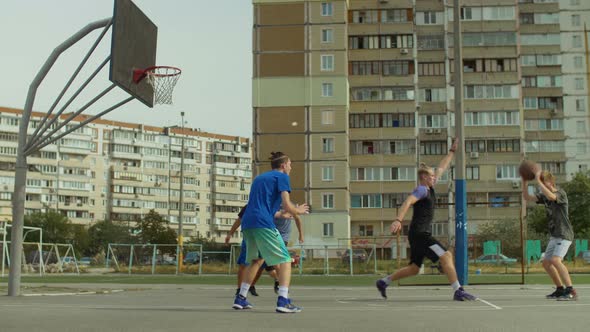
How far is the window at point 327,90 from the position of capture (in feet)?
261

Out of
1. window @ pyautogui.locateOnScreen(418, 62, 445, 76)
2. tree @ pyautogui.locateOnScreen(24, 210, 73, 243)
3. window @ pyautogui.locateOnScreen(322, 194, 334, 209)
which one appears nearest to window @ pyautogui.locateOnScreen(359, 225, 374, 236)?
window @ pyautogui.locateOnScreen(322, 194, 334, 209)

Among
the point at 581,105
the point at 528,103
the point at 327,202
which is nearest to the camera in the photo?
the point at 327,202

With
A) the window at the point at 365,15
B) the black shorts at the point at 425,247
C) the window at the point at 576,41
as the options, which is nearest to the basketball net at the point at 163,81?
the black shorts at the point at 425,247

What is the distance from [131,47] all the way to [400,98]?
7190cm

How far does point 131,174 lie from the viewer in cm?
15075

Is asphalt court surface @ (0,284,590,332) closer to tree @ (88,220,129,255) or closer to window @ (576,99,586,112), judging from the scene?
window @ (576,99,586,112)

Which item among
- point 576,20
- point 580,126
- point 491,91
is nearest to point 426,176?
point 491,91

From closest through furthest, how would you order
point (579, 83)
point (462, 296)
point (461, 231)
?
point (462, 296) < point (461, 231) < point (579, 83)

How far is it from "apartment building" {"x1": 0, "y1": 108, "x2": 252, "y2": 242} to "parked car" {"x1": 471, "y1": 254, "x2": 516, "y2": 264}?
89555 mm

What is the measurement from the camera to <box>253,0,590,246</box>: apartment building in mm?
79375

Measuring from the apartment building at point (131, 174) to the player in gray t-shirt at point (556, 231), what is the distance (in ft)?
381

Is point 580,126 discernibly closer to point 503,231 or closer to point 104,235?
point 503,231

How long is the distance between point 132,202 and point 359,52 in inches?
2900

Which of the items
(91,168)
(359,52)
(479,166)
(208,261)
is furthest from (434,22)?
(91,168)
